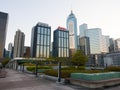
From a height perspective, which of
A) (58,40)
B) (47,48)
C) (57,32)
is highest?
(57,32)

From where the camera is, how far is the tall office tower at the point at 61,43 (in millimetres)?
158125

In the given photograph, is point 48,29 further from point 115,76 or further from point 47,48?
point 115,76

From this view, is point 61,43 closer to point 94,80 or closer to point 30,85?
point 30,85

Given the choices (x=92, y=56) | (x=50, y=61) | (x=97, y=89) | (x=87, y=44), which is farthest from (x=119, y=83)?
(x=87, y=44)

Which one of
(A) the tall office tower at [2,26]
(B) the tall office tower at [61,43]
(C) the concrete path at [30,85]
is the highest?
(A) the tall office tower at [2,26]

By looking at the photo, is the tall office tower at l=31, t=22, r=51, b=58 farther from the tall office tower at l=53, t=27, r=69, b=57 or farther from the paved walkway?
the paved walkway

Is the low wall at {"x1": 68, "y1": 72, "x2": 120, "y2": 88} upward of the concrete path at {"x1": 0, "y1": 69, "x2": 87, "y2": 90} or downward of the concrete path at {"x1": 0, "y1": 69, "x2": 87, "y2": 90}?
upward

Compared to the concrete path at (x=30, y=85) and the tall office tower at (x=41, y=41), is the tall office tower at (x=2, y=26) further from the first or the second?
the concrete path at (x=30, y=85)

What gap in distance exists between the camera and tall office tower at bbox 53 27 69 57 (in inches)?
6225

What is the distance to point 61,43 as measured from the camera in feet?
523

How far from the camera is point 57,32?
159375 millimetres

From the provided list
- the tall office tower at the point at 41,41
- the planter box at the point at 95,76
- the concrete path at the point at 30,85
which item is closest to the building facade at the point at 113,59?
the tall office tower at the point at 41,41

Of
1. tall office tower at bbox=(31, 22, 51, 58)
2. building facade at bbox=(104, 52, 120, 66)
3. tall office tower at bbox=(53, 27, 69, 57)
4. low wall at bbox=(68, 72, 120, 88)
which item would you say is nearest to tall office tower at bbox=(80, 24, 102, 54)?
tall office tower at bbox=(53, 27, 69, 57)

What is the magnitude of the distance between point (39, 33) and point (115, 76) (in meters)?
142
